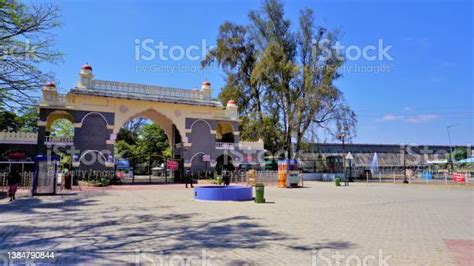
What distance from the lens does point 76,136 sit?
29.6 m

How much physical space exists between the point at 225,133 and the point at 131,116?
38.4 feet

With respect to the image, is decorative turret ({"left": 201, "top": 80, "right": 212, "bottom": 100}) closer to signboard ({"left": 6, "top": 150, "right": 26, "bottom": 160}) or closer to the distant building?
signboard ({"left": 6, "top": 150, "right": 26, "bottom": 160})

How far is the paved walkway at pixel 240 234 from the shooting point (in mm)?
6887

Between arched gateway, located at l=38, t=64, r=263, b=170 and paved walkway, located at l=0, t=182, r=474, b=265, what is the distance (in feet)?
53.6

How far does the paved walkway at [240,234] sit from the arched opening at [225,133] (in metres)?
25.8

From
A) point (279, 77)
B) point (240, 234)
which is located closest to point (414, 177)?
point (279, 77)

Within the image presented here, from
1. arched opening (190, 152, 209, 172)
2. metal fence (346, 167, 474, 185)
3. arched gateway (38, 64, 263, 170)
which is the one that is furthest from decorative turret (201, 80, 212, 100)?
metal fence (346, 167, 474, 185)

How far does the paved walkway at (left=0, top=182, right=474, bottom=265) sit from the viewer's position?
689 centimetres

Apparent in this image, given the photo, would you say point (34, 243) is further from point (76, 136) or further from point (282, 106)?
point (282, 106)

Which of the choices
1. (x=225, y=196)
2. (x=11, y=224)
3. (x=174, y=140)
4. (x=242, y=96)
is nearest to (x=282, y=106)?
(x=242, y=96)

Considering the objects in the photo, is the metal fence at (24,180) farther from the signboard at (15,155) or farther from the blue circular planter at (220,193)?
the blue circular planter at (220,193)

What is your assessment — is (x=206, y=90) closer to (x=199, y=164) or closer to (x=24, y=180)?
(x=199, y=164)

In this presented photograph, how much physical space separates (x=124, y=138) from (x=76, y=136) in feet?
103

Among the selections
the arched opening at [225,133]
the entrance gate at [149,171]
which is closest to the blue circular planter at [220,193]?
the entrance gate at [149,171]
